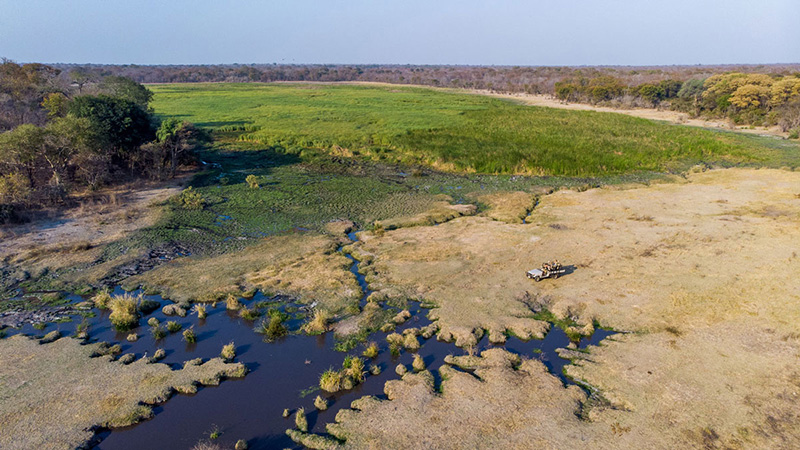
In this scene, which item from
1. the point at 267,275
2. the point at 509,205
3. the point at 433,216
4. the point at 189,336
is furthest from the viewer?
the point at 509,205

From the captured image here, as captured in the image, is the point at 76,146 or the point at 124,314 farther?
the point at 76,146

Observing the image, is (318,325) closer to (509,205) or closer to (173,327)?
(173,327)

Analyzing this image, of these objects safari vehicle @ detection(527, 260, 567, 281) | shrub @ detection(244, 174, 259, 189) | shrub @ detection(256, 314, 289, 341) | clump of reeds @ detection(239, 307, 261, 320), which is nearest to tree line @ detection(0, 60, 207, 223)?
shrub @ detection(244, 174, 259, 189)

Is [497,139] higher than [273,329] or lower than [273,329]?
higher

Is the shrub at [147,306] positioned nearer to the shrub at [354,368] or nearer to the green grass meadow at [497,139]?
the shrub at [354,368]

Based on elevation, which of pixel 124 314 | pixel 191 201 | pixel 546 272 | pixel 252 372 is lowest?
pixel 252 372

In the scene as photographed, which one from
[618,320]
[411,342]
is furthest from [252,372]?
[618,320]

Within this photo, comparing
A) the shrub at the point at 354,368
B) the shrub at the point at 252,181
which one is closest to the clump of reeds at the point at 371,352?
the shrub at the point at 354,368

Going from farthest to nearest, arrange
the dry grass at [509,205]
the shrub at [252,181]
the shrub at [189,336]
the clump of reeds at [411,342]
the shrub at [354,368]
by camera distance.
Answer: the shrub at [252,181] → the dry grass at [509,205] → the shrub at [189,336] → the clump of reeds at [411,342] → the shrub at [354,368]
